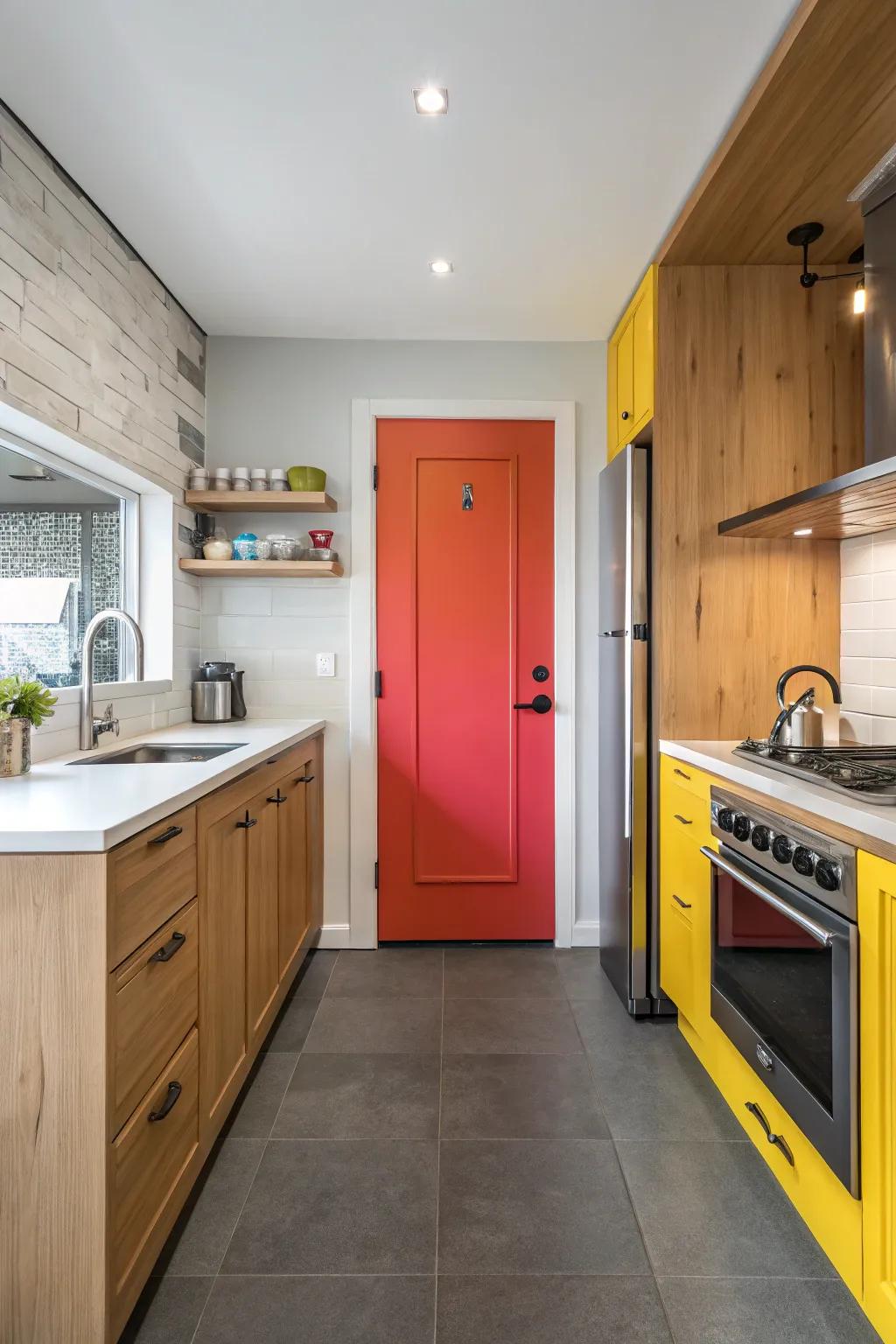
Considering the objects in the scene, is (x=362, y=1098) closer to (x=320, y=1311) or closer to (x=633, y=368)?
(x=320, y=1311)

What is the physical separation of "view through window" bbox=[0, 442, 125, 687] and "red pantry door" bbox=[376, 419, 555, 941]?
106cm

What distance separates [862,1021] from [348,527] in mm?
2503

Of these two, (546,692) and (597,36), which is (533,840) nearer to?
(546,692)

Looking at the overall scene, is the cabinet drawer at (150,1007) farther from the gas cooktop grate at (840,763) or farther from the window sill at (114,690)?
the gas cooktop grate at (840,763)

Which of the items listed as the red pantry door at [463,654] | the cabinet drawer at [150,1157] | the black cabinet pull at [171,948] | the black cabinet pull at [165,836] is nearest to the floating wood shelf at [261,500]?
the red pantry door at [463,654]

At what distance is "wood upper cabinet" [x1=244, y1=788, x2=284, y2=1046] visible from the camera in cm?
211

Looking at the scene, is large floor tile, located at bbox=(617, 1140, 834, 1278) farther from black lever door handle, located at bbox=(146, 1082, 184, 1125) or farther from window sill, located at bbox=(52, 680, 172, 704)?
window sill, located at bbox=(52, 680, 172, 704)

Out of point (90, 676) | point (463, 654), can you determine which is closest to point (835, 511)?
point (463, 654)

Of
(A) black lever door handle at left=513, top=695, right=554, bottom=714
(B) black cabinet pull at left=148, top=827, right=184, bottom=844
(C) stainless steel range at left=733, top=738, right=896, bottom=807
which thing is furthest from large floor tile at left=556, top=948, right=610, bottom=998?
(B) black cabinet pull at left=148, top=827, right=184, bottom=844

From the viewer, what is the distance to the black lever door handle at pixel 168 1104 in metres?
1.42

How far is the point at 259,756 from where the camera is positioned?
217 centimetres

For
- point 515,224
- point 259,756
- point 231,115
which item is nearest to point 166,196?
point 231,115

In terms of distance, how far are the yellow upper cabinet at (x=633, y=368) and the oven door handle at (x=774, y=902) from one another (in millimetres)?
1407

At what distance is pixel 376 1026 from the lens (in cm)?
253
